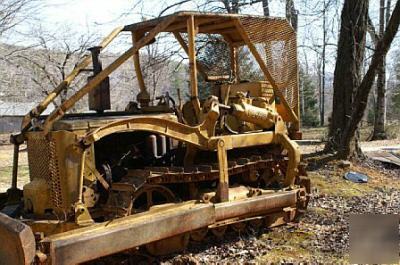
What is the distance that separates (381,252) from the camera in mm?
5719

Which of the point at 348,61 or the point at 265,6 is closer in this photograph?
the point at 348,61

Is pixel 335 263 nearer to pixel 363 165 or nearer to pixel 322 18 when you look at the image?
pixel 363 165

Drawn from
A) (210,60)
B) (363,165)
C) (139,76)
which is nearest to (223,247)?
(139,76)

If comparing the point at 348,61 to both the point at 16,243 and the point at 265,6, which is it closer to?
the point at 265,6

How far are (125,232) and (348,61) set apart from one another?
27.1 ft

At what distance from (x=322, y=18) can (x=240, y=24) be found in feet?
21.9

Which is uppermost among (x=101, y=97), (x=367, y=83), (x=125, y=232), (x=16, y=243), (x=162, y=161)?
(x=367, y=83)

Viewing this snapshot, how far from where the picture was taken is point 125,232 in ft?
16.2

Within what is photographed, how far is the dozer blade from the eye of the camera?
412 centimetres

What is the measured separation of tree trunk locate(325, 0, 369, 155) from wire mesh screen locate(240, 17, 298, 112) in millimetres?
4462

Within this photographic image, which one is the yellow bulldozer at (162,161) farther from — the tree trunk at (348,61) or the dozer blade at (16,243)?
the tree trunk at (348,61)

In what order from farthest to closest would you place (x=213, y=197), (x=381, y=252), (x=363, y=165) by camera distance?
(x=363, y=165), (x=213, y=197), (x=381, y=252)

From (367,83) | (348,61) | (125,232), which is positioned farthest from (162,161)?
(348,61)

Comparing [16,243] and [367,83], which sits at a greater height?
[367,83]
